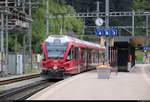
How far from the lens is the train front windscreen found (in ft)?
110

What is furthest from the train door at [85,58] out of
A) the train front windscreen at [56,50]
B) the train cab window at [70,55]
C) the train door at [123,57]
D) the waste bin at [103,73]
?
the waste bin at [103,73]

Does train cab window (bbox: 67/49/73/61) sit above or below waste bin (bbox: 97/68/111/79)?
above

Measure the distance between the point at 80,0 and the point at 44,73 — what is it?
196ft

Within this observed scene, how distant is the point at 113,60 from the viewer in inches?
1650

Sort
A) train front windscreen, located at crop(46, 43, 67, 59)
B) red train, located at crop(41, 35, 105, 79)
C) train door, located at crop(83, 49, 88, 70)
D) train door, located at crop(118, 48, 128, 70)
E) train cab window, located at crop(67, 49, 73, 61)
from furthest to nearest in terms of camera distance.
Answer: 1. train door, located at crop(118, 48, 128, 70)
2. train door, located at crop(83, 49, 88, 70)
3. train cab window, located at crop(67, 49, 73, 61)
4. train front windscreen, located at crop(46, 43, 67, 59)
5. red train, located at crop(41, 35, 105, 79)

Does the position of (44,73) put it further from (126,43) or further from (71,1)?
(71,1)

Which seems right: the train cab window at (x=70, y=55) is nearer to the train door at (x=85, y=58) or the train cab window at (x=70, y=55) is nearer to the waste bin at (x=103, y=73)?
the waste bin at (x=103, y=73)

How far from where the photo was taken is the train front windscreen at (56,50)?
3362 cm

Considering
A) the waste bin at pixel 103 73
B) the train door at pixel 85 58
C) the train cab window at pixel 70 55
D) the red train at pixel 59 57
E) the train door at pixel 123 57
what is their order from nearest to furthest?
1. the waste bin at pixel 103 73
2. the red train at pixel 59 57
3. the train cab window at pixel 70 55
4. the train door at pixel 85 58
5. the train door at pixel 123 57

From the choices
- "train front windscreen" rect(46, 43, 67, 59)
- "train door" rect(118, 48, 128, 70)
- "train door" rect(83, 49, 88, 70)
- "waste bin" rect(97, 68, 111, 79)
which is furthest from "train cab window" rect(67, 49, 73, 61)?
"train door" rect(118, 48, 128, 70)

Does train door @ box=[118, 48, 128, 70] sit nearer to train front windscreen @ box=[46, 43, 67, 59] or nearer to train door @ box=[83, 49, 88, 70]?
train door @ box=[83, 49, 88, 70]

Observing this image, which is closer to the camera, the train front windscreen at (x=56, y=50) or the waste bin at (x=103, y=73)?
the waste bin at (x=103, y=73)

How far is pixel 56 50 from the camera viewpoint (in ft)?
111

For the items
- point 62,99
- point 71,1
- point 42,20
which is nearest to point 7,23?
point 62,99
